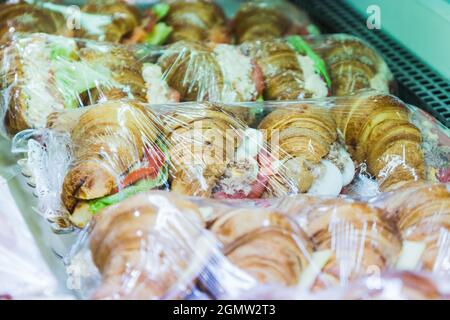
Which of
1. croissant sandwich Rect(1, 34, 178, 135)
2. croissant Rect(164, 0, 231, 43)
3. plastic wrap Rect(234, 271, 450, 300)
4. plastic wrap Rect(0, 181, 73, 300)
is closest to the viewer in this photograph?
plastic wrap Rect(234, 271, 450, 300)

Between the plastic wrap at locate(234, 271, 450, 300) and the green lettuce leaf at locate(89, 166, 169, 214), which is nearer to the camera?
the plastic wrap at locate(234, 271, 450, 300)

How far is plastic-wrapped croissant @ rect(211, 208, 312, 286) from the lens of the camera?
93 cm

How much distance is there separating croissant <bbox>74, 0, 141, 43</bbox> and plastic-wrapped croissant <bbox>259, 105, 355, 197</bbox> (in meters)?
0.64

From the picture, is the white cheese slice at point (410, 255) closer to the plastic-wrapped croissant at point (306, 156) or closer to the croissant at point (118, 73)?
the plastic-wrapped croissant at point (306, 156)

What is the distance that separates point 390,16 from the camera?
185cm

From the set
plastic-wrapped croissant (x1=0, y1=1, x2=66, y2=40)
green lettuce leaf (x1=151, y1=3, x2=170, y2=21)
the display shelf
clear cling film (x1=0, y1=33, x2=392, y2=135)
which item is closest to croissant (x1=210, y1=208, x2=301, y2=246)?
clear cling film (x1=0, y1=33, x2=392, y2=135)

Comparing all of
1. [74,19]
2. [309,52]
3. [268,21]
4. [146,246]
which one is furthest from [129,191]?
[268,21]

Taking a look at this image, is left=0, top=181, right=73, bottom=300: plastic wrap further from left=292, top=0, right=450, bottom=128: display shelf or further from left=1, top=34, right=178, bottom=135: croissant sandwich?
left=292, top=0, right=450, bottom=128: display shelf

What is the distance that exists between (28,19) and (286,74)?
2.18ft

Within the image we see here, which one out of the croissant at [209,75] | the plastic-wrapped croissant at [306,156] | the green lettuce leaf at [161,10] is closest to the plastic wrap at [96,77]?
the croissant at [209,75]

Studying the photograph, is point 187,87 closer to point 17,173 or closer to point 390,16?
point 17,173

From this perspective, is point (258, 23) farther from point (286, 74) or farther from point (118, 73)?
point (118, 73)

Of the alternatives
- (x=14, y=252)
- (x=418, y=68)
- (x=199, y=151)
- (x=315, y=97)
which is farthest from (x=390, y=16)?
(x=14, y=252)

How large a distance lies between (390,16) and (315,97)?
18.0 inches
